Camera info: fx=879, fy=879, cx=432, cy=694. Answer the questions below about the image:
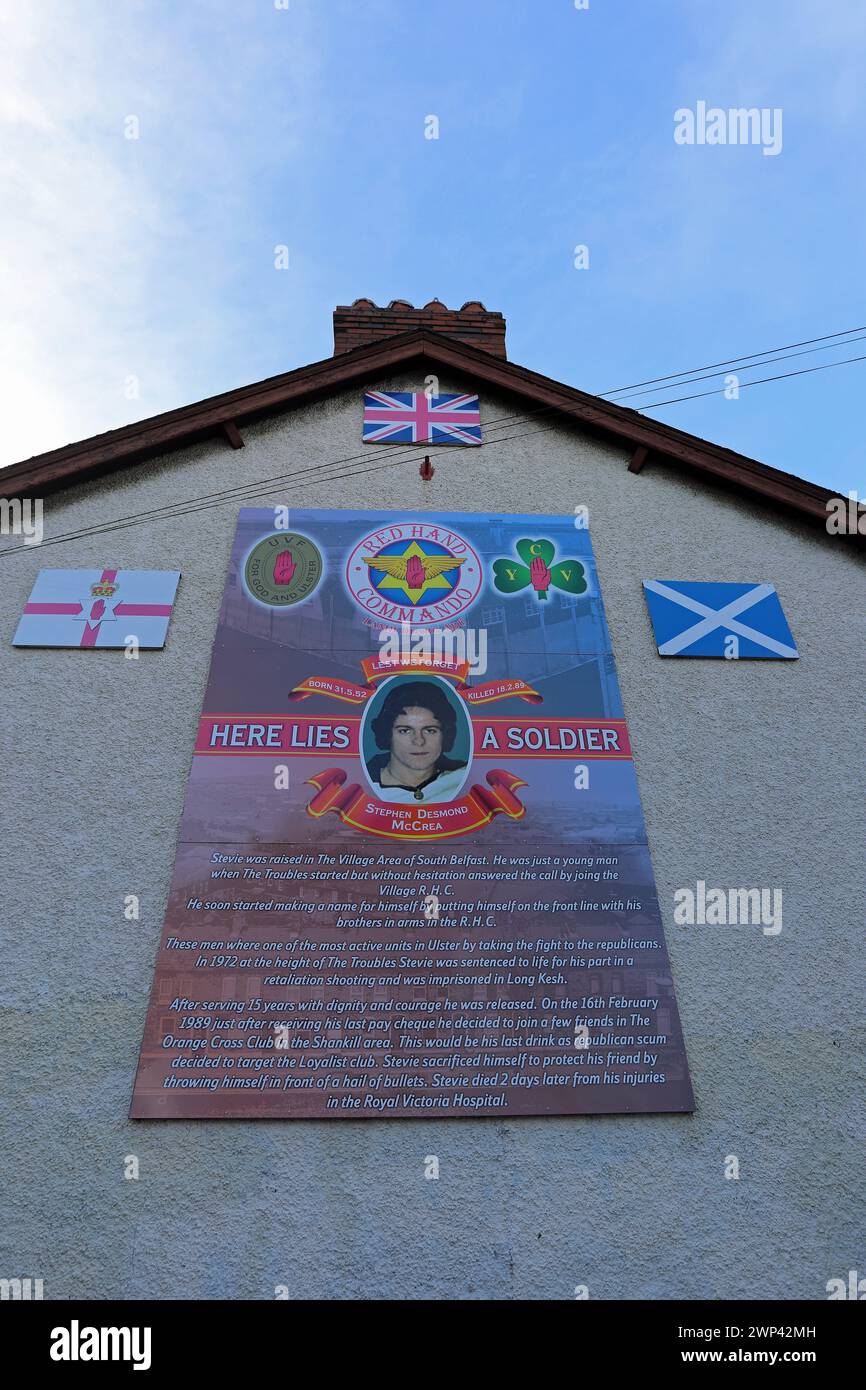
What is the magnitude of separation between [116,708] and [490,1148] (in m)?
4.33

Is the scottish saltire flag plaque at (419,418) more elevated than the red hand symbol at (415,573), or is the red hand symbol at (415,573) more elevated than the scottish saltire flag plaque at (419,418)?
the scottish saltire flag plaque at (419,418)

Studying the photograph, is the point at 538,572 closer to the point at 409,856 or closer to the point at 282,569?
the point at 282,569

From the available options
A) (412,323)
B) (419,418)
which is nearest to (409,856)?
(419,418)

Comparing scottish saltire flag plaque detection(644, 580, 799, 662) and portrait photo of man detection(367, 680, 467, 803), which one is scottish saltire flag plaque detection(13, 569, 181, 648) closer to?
portrait photo of man detection(367, 680, 467, 803)

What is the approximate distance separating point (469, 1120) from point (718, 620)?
4.77 m

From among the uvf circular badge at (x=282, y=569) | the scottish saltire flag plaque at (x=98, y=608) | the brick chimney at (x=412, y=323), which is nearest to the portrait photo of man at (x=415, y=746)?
the uvf circular badge at (x=282, y=569)

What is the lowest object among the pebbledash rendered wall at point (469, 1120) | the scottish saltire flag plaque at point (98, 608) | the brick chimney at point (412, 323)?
the pebbledash rendered wall at point (469, 1120)

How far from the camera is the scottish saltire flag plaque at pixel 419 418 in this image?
9.13m

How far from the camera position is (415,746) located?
6.99 metres

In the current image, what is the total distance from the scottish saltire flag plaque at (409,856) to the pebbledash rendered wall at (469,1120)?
0.22 meters

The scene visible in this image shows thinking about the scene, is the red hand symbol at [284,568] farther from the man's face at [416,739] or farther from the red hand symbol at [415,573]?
the man's face at [416,739]

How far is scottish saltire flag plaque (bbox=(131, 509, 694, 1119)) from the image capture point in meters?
5.73

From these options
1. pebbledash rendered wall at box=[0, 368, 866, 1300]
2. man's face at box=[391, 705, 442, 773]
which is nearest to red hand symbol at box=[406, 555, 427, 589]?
pebbledash rendered wall at box=[0, 368, 866, 1300]
